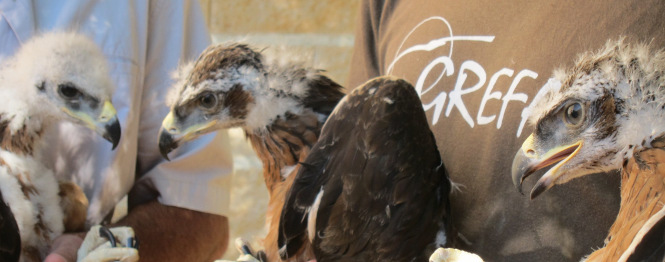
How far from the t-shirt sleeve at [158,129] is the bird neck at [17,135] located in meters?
0.47

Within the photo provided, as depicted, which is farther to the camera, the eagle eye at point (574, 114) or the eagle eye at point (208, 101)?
the eagle eye at point (208, 101)

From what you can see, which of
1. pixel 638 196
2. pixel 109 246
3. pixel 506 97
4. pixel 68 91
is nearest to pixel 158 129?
pixel 68 91

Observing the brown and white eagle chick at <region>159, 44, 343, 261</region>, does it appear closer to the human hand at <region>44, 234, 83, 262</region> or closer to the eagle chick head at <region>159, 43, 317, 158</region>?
the eagle chick head at <region>159, 43, 317, 158</region>

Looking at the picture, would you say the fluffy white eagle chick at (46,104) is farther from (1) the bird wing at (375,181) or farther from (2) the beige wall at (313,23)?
(2) the beige wall at (313,23)

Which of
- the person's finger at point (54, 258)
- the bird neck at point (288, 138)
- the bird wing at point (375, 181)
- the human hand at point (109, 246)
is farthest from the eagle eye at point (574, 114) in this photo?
the person's finger at point (54, 258)

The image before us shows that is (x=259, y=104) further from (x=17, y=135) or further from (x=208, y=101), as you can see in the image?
(x=17, y=135)

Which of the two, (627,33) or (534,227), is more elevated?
(627,33)

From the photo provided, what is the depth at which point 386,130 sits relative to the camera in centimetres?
87

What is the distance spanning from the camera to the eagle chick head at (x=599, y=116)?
67 cm

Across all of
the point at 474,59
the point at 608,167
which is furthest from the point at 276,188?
Result: the point at 608,167

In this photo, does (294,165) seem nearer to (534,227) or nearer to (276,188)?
(276,188)

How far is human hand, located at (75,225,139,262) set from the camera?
1109mm

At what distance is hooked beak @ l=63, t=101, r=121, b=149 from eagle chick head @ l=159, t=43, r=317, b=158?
0.18 meters

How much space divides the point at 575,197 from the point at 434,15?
1.66 feet
